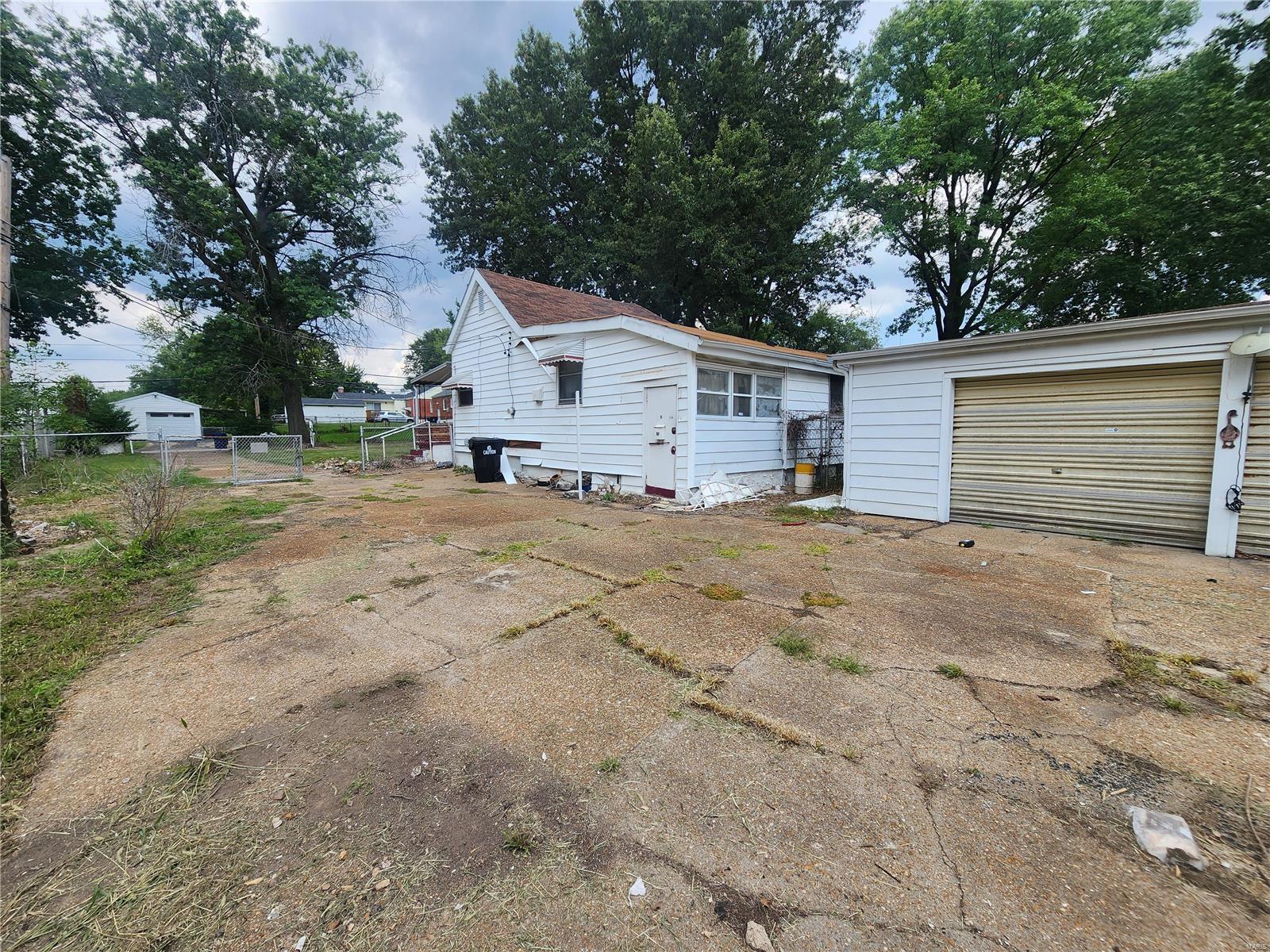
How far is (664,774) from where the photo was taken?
2.03 metres

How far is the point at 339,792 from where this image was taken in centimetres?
194

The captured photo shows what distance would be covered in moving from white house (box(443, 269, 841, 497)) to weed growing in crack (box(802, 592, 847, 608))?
4.51m

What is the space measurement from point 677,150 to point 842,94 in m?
6.66

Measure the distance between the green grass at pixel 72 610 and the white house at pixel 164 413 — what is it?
3604 cm

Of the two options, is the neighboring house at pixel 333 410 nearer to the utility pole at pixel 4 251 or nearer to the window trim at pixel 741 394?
the utility pole at pixel 4 251

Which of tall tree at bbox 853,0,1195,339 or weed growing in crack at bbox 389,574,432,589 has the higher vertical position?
tall tree at bbox 853,0,1195,339

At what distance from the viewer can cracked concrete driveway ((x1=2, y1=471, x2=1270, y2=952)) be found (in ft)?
4.72

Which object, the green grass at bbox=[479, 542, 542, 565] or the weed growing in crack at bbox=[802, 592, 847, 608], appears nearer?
the weed growing in crack at bbox=[802, 592, 847, 608]

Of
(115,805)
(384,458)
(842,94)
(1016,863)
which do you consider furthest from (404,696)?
(842,94)

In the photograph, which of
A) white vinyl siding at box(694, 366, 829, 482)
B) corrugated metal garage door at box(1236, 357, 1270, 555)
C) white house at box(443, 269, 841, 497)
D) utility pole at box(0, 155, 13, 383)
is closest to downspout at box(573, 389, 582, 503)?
white house at box(443, 269, 841, 497)

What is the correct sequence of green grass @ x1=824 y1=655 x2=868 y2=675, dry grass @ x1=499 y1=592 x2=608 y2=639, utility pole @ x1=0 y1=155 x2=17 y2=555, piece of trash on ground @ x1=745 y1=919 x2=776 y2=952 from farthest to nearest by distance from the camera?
1. utility pole @ x1=0 y1=155 x2=17 y2=555
2. dry grass @ x1=499 y1=592 x2=608 y2=639
3. green grass @ x1=824 y1=655 x2=868 y2=675
4. piece of trash on ground @ x1=745 y1=919 x2=776 y2=952

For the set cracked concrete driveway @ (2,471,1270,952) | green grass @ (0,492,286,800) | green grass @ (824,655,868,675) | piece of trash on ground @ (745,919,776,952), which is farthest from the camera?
green grass @ (824,655,868,675)

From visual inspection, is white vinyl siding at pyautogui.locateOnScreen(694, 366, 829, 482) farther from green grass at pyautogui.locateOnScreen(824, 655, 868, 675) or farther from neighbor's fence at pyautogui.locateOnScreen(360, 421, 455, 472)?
neighbor's fence at pyautogui.locateOnScreen(360, 421, 455, 472)

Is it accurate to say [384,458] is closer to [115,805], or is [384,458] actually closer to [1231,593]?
[115,805]
